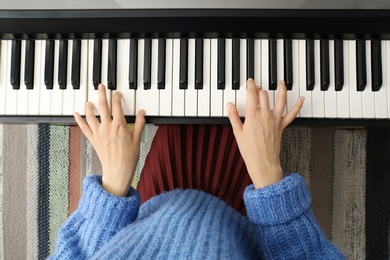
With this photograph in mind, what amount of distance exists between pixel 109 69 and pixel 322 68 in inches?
19.8

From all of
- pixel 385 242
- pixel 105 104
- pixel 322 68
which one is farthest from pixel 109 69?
pixel 385 242

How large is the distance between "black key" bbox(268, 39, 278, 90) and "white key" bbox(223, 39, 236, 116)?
0.09 meters

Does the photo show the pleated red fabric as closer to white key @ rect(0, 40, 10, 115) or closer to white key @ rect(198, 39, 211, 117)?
white key @ rect(198, 39, 211, 117)

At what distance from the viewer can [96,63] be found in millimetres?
868

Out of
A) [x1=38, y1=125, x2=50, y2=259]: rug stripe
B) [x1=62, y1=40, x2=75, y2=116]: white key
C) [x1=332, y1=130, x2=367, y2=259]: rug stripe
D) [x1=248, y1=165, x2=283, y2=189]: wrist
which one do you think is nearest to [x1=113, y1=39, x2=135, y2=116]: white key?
[x1=62, y1=40, x2=75, y2=116]: white key

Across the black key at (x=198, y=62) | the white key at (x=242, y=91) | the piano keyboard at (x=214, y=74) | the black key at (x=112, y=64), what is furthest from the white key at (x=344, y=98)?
the black key at (x=112, y=64)

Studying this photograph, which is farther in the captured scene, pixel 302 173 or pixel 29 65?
pixel 302 173

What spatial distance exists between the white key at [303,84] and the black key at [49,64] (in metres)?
0.59

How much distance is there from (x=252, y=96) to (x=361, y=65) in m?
0.27

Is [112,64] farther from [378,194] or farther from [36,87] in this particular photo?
[378,194]

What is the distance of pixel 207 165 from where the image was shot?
3.28ft

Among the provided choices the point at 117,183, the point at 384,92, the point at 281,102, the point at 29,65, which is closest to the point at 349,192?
the point at 384,92

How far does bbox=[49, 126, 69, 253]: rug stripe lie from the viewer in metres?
1.38

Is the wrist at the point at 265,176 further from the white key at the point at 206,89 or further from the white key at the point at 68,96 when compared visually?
the white key at the point at 68,96
